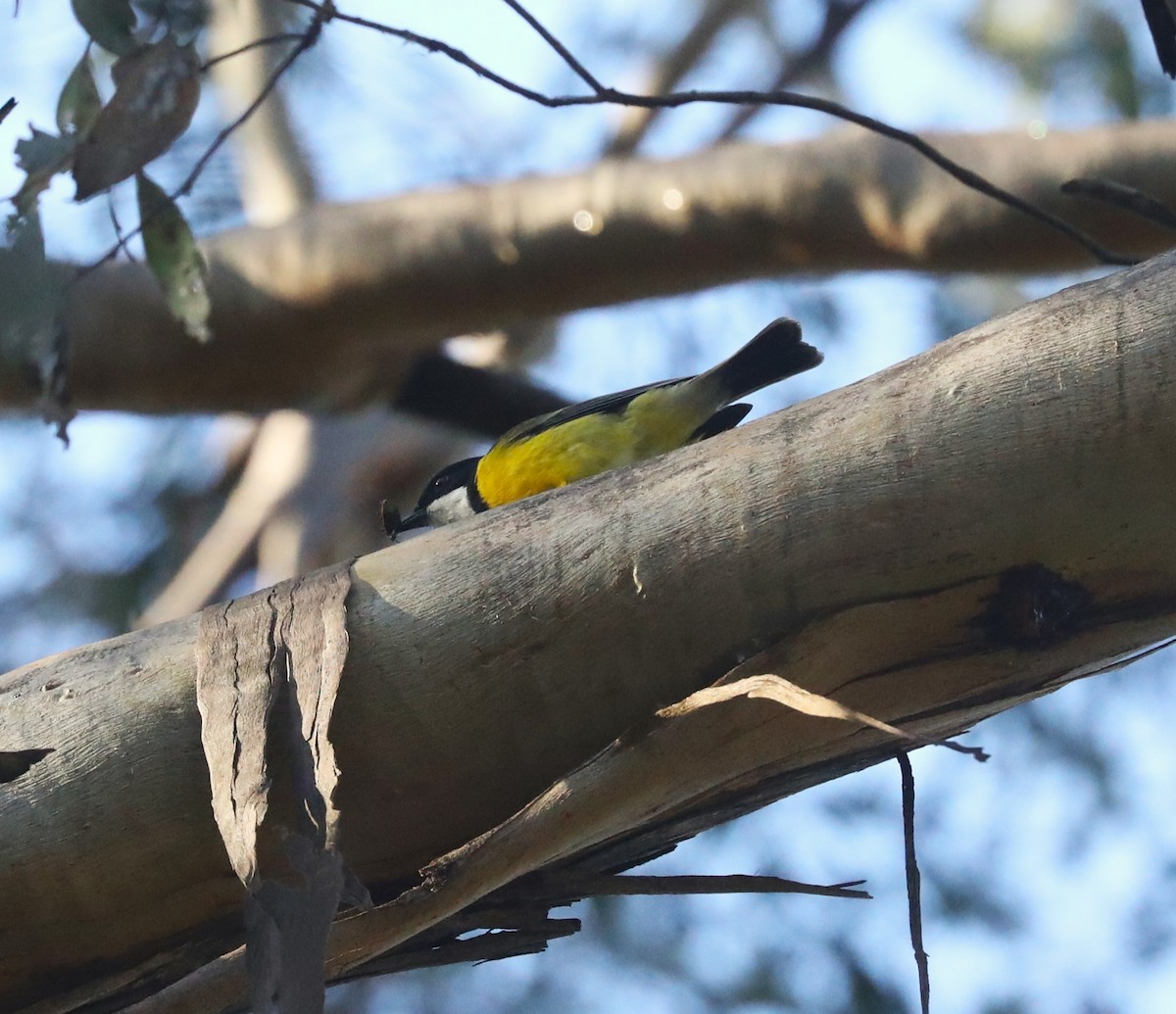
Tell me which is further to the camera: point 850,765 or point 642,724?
point 850,765

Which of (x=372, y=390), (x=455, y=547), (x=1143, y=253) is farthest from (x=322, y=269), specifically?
(x=455, y=547)

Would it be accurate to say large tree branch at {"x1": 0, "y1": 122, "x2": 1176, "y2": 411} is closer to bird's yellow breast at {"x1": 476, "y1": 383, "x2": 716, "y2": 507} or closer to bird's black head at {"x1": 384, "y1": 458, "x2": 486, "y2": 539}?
bird's black head at {"x1": 384, "y1": 458, "x2": 486, "y2": 539}

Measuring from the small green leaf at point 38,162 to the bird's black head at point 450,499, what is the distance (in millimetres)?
1781

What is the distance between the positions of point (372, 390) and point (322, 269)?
0.74 metres

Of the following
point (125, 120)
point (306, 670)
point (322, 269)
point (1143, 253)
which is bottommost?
point (306, 670)

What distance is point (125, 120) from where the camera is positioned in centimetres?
260

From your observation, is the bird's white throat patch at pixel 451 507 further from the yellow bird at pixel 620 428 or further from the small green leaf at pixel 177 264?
the small green leaf at pixel 177 264

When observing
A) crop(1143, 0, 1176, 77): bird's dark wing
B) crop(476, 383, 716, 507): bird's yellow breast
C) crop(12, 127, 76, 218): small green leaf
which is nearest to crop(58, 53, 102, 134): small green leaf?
crop(12, 127, 76, 218): small green leaf

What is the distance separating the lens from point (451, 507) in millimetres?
4473

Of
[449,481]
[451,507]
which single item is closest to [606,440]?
[451,507]

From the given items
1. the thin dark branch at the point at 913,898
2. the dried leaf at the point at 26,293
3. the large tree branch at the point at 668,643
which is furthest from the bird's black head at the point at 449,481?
the thin dark branch at the point at 913,898

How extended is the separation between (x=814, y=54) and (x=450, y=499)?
12.7 feet

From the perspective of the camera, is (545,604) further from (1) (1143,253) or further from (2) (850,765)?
(1) (1143,253)

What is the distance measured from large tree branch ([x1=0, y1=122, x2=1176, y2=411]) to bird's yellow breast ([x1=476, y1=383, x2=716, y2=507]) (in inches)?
55.5
